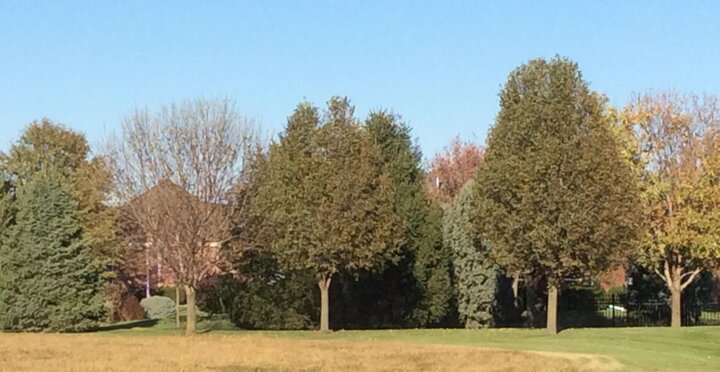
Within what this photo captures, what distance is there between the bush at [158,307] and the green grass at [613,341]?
1632 centimetres

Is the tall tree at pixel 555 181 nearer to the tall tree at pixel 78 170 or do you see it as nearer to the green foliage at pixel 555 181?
the green foliage at pixel 555 181

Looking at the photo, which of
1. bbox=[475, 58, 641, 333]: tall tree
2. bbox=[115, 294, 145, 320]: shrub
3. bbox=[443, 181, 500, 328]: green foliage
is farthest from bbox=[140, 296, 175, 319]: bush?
bbox=[475, 58, 641, 333]: tall tree

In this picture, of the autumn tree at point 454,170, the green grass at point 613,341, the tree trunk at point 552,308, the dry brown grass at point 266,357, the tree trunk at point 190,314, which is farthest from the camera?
the autumn tree at point 454,170

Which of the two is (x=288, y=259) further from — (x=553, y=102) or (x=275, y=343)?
(x=553, y=102)

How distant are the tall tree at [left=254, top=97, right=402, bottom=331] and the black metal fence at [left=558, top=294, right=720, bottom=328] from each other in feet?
47.1

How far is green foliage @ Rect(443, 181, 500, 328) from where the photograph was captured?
1523 inches

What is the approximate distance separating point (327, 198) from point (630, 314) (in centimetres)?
2076

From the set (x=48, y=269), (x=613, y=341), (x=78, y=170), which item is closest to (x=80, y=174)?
(x=78, y=170)

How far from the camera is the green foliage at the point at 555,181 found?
28250 millimetres

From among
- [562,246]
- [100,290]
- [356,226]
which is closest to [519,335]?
[562,246]

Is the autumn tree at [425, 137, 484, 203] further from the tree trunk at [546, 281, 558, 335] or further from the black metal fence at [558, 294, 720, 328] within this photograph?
the tree trunk at [546, 281, 558, 335]

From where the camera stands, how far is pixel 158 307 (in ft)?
160

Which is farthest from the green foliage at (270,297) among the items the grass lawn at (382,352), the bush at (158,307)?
the bush at (158,307)

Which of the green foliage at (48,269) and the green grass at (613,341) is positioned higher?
the green foliage at (48,269)
